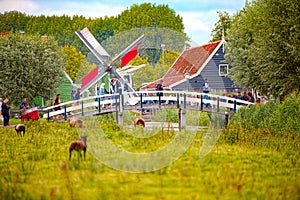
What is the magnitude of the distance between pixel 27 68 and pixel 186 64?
965cm

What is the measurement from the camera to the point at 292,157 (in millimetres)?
15008

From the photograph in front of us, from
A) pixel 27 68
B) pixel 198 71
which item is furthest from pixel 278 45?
pixel 27 68

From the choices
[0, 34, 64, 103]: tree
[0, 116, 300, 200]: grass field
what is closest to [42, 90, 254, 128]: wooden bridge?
[0, 34, 64, 103]: tree

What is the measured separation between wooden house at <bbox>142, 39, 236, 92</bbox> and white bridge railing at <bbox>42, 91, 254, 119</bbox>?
8.26ft

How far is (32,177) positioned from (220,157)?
511cm

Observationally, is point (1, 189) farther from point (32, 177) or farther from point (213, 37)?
point (213, 37)

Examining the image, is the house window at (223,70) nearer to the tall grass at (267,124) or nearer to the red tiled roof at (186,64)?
the red tiled roof at (186,64)

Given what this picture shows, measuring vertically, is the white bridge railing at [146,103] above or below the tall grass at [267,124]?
above

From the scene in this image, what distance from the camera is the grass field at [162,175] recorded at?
35.1ft

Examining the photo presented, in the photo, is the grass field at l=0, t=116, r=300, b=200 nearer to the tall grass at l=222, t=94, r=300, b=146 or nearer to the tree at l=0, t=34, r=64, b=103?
the tall grass at l=222, t=94, r=300, b=146

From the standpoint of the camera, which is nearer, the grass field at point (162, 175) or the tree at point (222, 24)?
the grass field at point (162, 175)

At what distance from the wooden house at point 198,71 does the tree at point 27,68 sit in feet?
25.3

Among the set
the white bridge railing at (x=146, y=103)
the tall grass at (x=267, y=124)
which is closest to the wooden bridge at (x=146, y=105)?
the white bridge railing at (x=146, y=103)

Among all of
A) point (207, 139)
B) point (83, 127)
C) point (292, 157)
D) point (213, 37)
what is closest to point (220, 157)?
point (292, 157)
